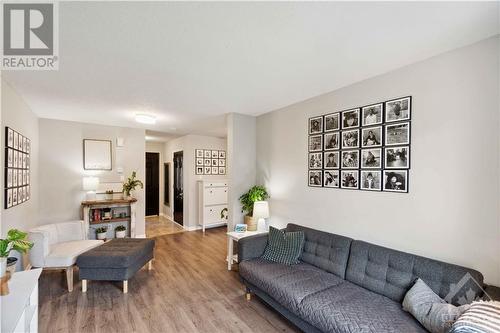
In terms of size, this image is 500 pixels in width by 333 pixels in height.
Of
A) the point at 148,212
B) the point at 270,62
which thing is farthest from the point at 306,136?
the point at 148,212

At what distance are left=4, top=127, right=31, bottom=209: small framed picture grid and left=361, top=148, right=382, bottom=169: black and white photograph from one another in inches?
152

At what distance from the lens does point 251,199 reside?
3.67 m

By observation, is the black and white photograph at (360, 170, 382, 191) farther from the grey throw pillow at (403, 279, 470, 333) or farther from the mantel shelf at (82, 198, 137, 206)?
the mantel shelf at (82, 198, 137, 206)

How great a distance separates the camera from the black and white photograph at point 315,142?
3.03 m

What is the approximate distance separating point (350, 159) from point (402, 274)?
1.22 m

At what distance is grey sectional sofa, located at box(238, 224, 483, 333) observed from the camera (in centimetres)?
169

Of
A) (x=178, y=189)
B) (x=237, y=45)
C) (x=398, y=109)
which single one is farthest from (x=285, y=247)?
(x=178, y=189)

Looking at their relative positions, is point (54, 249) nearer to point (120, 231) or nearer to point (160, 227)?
point (120, 231)

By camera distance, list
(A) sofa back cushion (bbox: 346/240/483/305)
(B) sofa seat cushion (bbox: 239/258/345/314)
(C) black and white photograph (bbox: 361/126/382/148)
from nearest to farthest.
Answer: (A) sofa back cushion (bbox: 346/240/483/305)
(B) sofa seat cushion (bbox: 239/258/345/314)
(C) black and white photograph (bbox: 361/126/382/148)

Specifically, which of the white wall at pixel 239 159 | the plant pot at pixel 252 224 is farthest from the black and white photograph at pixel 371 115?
the plant pot at pixel 252 224

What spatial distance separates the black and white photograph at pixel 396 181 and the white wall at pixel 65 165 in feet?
15.9

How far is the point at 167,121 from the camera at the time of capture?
4430 millimetres

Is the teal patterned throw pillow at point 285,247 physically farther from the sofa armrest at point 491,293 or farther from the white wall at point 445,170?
the sofa armrest at point 491,293

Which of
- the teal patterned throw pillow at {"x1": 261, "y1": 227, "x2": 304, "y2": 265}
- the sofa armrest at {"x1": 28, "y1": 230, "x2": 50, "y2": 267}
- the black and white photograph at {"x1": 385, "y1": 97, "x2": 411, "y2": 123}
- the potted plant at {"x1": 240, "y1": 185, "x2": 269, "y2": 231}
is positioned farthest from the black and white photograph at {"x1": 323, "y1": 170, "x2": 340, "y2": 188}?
the sofa armrest at {"x1": 28, "y1": 230, "x2": 50, "y2": 267}
